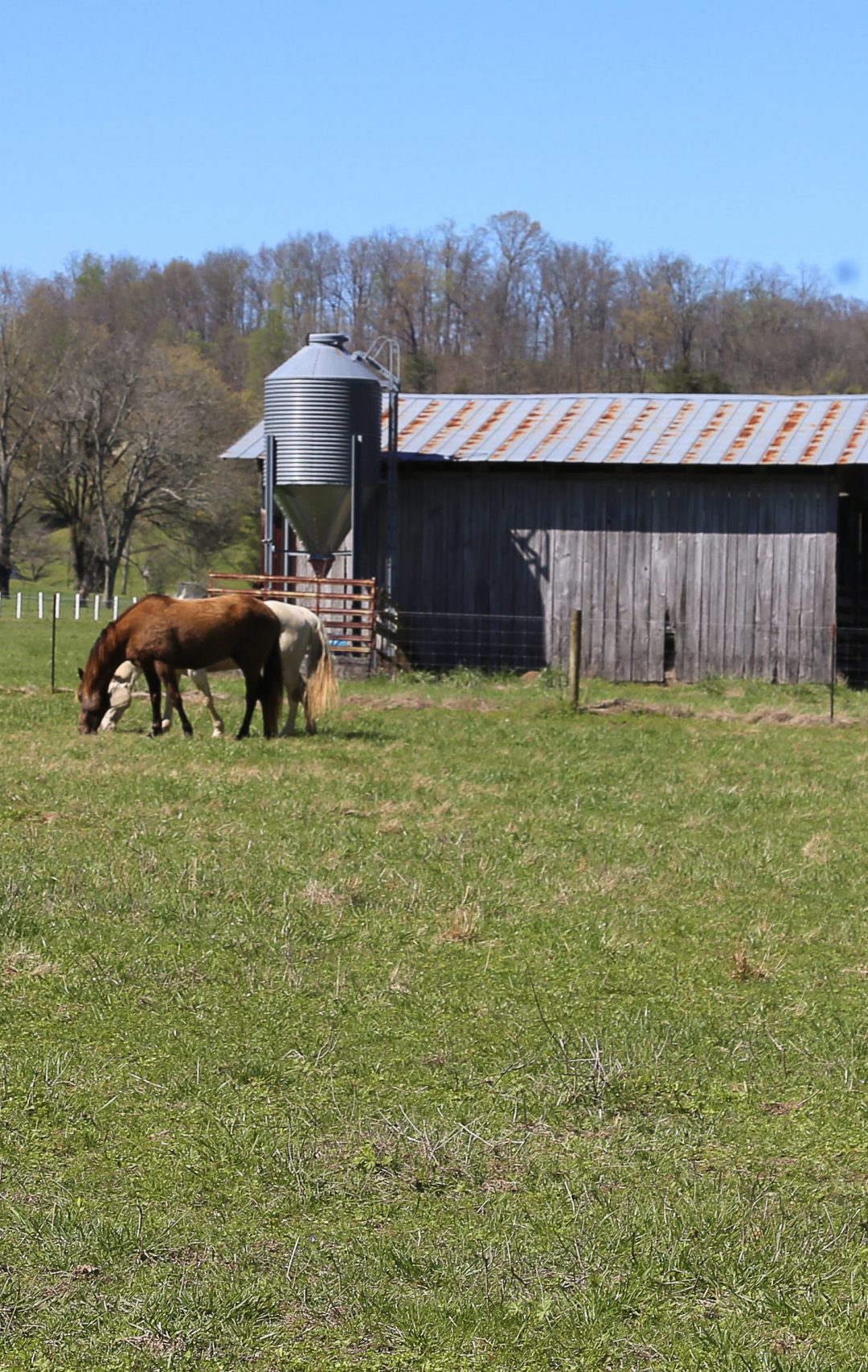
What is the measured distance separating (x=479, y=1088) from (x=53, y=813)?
6063 millimetres

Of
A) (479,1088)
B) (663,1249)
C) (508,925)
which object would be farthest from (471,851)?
(663,1249)

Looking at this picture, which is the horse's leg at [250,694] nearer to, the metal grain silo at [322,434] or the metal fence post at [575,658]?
the metal fence post at [575,658]

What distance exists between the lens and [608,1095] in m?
5.93

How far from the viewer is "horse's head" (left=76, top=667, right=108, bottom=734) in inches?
658

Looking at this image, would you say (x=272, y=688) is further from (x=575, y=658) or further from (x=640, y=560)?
(x=640, y=560)

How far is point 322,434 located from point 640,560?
5576 mm

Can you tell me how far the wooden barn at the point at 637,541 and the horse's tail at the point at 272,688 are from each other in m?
9.15

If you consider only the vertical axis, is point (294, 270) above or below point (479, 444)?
above

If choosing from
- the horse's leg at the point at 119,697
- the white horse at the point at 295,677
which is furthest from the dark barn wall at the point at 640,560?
the horse's leg at the point at 119,697

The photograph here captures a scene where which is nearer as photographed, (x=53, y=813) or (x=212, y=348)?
(x=53, y=813)

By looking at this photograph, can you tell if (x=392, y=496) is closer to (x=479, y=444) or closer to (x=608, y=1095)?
(x=479, y=444)

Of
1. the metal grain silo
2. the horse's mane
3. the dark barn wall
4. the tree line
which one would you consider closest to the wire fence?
the dark barn wall

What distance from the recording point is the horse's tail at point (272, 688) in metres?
16.8

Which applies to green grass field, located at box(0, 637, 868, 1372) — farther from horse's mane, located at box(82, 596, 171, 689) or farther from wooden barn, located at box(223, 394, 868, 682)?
wooden barn, located at box(223, 394, 868, 682)
